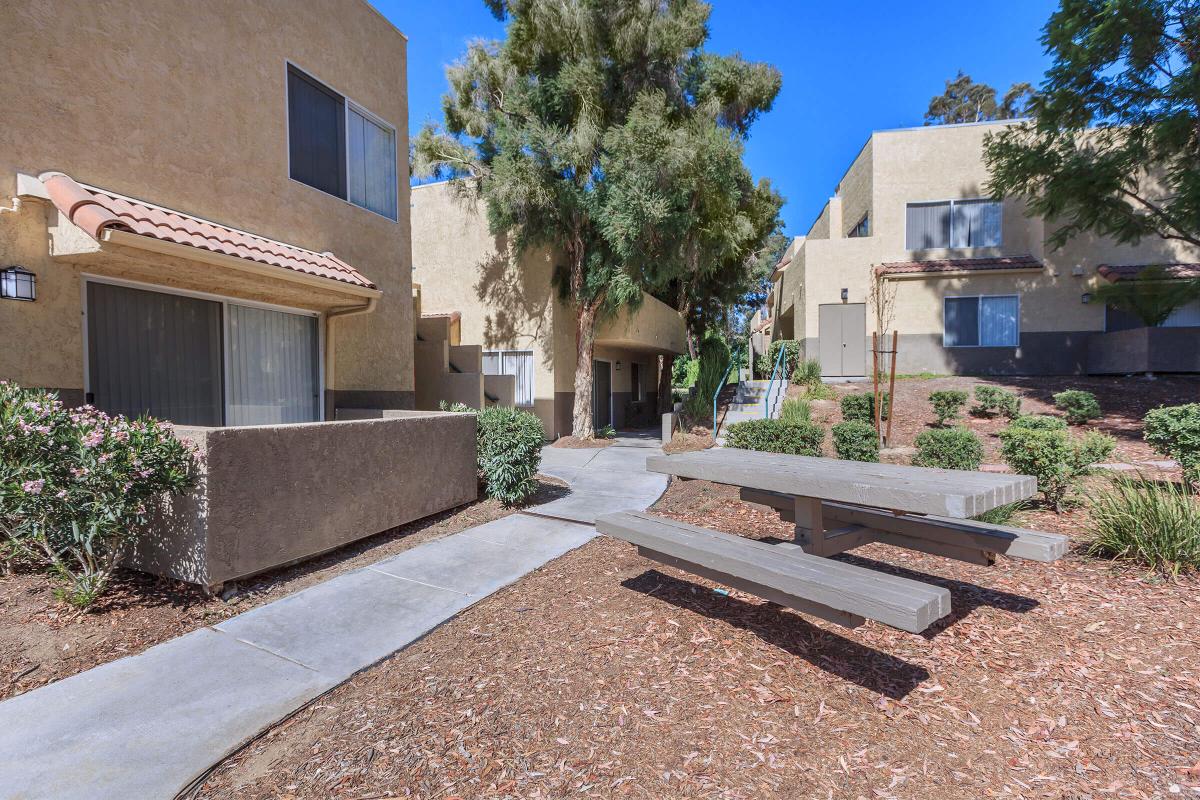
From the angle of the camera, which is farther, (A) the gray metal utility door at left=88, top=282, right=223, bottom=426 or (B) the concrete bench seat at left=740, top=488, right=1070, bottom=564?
(A) the gray metal utility door at left=88, top=282, right=223, bottom=426

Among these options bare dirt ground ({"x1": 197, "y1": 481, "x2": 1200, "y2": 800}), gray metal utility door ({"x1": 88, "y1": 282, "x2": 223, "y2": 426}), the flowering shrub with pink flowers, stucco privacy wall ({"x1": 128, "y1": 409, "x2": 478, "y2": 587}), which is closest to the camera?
bare dirt ground ({"x1": 197, "y1": 481, "x2": 1200, "y2": 800})

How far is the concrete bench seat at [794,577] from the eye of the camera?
271 centimetres

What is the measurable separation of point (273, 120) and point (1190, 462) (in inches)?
454

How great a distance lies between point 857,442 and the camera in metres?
7.69

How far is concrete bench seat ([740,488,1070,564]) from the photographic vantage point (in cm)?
347

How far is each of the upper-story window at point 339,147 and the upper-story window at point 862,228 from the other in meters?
15.2

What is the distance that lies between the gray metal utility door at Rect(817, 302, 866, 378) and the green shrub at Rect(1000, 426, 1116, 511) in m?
11.1

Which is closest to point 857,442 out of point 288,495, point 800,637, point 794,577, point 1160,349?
point 800,637

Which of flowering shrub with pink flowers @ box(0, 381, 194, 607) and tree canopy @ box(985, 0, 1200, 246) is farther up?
tree canopy @ box(985, 0, 1200, 246)

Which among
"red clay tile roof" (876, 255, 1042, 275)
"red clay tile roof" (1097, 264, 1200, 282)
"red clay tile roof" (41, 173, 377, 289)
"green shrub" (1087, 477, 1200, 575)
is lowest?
"green shrub" (1087, 477, 1200, 575)

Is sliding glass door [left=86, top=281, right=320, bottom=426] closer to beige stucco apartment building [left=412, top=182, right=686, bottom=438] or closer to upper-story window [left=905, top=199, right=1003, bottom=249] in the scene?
beige stucco apartment building [left=412, top=182, right=686, bottom=438]

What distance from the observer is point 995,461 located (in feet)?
28.2

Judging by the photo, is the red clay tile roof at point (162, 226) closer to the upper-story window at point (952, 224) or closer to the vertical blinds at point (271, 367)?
the vertical blinds at point (271, 367)

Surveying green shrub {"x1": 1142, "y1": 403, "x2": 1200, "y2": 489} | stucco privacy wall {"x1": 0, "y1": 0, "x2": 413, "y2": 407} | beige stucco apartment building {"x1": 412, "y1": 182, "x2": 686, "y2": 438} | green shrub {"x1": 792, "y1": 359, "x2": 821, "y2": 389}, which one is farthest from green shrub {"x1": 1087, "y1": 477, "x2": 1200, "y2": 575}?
beige stucco apartment building {"x1": 412, "y1": 182, "x2": 686, "y2": 438}
